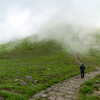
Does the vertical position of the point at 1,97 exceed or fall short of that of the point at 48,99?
it exceeds it

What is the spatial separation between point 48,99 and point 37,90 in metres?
2.85

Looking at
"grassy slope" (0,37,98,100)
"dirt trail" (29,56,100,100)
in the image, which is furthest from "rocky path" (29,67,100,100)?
"grassy slope" (0,37,98,100)

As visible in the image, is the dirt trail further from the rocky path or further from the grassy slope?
the grassy slope

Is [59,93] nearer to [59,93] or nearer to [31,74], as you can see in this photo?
[59,93]

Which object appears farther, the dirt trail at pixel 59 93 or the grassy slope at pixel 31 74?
the grassy slope at pixel 31 74

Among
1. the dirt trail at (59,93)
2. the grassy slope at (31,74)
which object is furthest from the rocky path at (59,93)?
the grassy slope at (31,74)

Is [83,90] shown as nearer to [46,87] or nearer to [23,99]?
[46,87]

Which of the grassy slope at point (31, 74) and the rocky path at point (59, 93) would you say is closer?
the rocky path at point (59, 93)

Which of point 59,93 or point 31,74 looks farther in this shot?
point 31,74

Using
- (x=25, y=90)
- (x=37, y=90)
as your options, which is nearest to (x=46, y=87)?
(x=37, y=90)

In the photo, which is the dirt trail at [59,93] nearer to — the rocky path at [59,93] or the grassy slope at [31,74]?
the rocky path at [59,93]

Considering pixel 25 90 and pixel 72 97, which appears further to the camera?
pixel 25 90

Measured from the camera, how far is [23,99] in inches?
381

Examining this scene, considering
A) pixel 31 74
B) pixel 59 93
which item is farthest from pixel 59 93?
pixel 31 74
